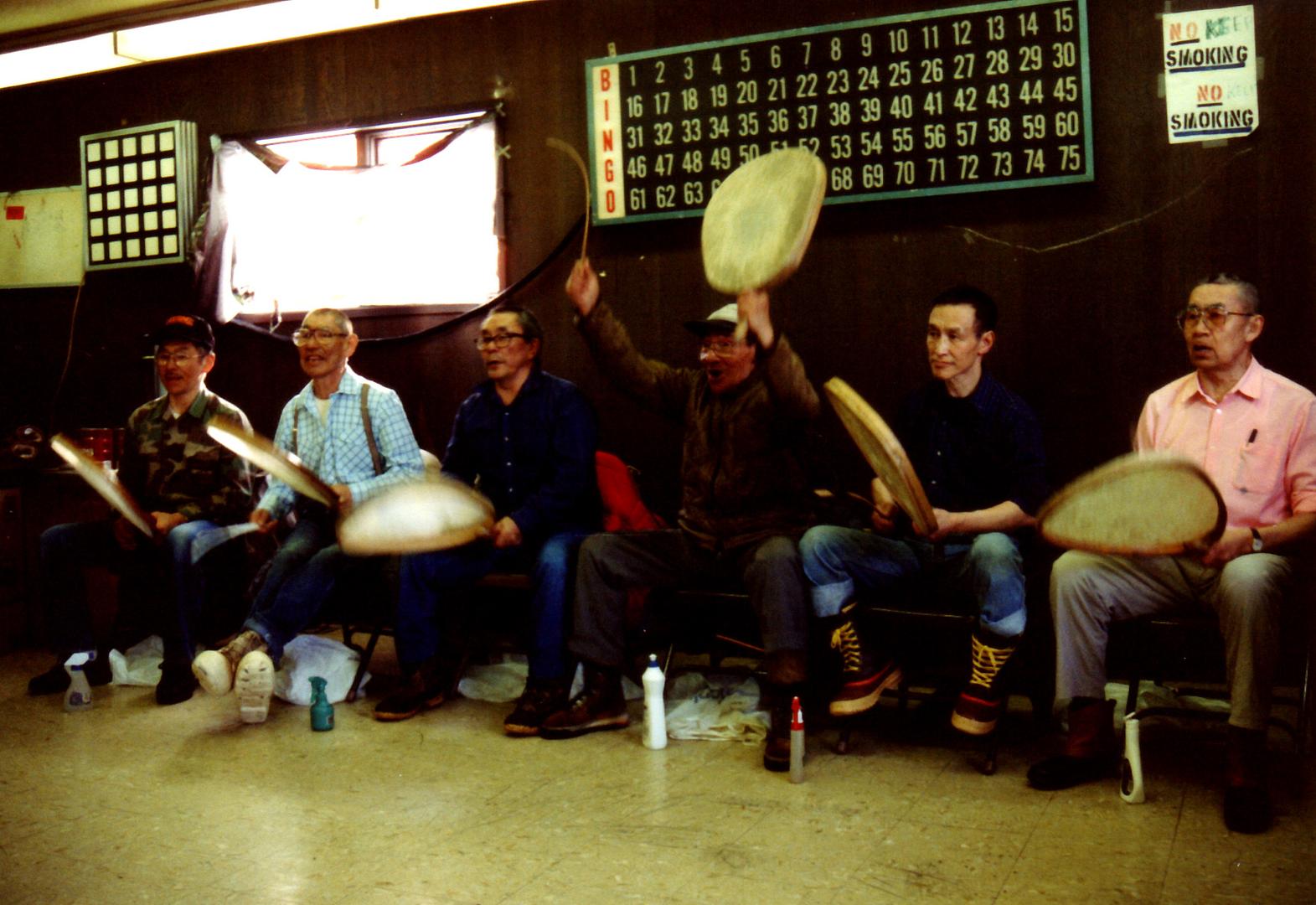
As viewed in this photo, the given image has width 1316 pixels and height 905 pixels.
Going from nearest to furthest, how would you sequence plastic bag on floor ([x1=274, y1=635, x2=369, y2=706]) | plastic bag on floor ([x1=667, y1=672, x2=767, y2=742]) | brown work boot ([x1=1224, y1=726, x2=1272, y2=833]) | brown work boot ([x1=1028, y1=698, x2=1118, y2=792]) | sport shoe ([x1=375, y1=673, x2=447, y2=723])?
1. brown work boot ([x1=1224, y1=726, x2=1272, y2=833])
2. brown work boot ([x1=1028, y1=698, x2=1118, y2=792])
3. plastic bag on floor ([x1=667, y1=672, x2=767, y2=742])
4. sport shoe ([x1=375, y1=673, x2=447, y2=723])
5. plastic bag on floor ([x1=274, y1=635, x2=369, y2=706])

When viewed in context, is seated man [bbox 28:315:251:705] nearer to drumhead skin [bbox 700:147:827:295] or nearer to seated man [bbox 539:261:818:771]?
seated man [bbox 539:261:818:771]

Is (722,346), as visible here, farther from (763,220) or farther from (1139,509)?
(1139,509)

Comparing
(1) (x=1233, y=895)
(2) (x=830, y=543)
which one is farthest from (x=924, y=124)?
(1) (x=1233, y=895)

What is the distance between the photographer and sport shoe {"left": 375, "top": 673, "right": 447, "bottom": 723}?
389cm

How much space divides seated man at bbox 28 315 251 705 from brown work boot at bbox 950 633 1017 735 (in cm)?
281

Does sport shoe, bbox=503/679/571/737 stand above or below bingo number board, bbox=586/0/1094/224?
below

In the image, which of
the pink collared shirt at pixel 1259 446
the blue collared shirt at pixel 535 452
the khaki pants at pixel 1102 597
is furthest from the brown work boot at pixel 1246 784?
the blue collared shirt at pixel 535 452

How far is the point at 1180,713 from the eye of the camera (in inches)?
126

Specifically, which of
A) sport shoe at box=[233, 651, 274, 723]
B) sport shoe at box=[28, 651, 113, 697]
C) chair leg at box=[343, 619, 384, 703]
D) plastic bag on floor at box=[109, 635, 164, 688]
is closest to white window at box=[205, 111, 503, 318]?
→ chair leg at box=[343, 619, 384, 703]

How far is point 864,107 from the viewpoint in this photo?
4.19 metres

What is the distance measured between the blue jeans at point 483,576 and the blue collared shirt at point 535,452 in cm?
12

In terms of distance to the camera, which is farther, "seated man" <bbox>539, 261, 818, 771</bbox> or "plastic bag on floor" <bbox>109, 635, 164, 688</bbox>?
"plastic bag on floor" <bbox>109, 635, 164, 688</bbox>

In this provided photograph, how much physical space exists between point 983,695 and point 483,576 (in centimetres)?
174

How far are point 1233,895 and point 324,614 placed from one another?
10.2 feet
